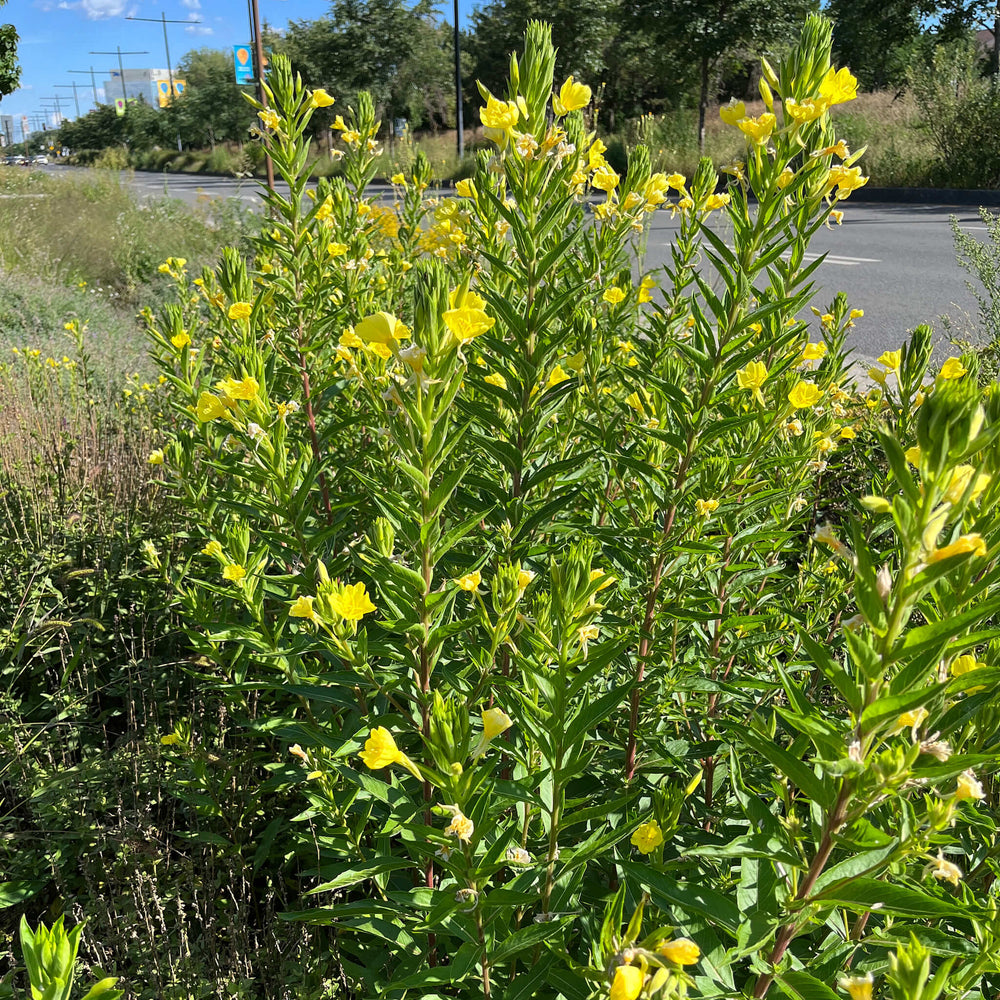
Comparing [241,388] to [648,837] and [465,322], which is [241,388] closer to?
[465,322]

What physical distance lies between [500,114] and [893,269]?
8.71 meters

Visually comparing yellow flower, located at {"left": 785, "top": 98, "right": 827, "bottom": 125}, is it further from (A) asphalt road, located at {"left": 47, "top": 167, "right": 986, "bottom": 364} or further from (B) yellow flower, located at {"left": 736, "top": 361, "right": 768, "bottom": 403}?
(A) asphalt road, located at {"left": 47, "top": 167, "right": 986, "bottom": 364}

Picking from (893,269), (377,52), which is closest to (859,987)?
(893,269)

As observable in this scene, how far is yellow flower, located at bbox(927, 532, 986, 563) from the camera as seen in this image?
0.74 m

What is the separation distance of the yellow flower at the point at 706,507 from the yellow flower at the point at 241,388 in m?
0.97

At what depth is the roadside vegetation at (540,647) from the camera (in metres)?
0.93

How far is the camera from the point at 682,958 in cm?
79

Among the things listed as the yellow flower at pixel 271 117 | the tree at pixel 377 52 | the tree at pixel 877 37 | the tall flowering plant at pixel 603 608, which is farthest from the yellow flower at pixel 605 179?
the tree at pixel 377 52

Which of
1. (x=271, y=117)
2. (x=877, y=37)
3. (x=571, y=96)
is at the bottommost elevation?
(x=571, y=96)

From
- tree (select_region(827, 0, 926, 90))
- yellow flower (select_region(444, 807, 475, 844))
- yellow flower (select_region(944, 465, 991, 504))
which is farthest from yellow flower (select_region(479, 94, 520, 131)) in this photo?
tree (select_region(827, 0, 926, 90))

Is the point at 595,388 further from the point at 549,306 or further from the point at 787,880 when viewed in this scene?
the point at 787,880

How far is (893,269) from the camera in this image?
872 centimetres

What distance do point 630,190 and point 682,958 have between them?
1903mm

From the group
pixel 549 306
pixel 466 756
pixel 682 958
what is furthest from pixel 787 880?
pixel 549 306
